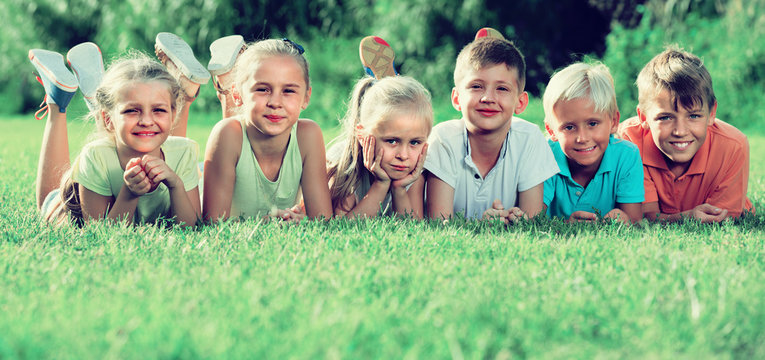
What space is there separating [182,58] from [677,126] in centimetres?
314

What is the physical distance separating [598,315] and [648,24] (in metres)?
13.5

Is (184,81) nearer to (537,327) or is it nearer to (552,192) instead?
(552,192)

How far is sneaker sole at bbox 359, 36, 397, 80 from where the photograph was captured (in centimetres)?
490

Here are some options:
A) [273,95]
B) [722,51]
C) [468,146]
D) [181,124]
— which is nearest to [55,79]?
[181,124]

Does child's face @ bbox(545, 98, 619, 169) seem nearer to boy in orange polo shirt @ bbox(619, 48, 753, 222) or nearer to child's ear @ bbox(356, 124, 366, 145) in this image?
boy in orange polo shirt @ bbox(619, 48, 753, 222)

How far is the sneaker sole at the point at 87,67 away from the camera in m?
4.46

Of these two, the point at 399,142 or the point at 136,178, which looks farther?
the point at 399,142

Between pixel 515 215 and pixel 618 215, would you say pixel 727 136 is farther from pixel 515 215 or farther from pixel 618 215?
pixel 515 215

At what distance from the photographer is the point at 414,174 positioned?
4086 millimetres

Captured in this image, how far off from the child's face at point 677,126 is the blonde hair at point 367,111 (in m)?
1.44

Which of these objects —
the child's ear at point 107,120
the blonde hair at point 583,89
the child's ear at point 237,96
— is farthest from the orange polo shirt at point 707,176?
the child's ear at point 107,120

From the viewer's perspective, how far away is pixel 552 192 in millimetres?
4527

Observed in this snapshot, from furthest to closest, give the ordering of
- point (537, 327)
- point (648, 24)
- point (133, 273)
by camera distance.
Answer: point (648, 24) → point (133, 273) → point (537, 327)

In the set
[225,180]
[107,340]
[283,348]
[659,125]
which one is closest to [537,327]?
[283,348]
